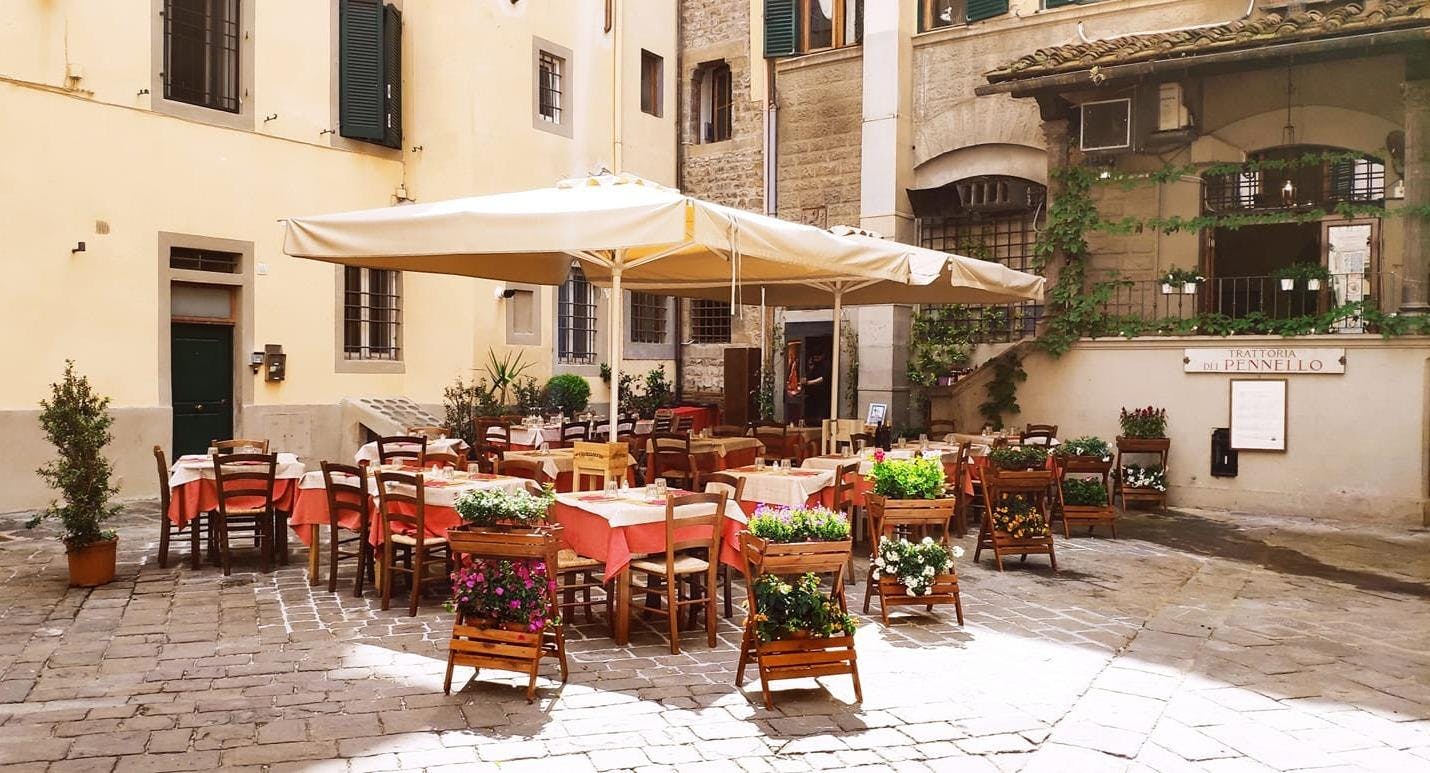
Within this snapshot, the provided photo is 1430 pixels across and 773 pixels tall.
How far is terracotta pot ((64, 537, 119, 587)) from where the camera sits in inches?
280

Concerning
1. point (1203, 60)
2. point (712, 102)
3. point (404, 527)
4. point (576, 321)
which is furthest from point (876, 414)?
point (404, 527)

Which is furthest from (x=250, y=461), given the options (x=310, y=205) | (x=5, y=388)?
(x=310, y=205)

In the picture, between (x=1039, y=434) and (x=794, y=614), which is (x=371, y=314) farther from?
(x=794, y=614)

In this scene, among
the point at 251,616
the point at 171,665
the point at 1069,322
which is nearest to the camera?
the point at 171,665

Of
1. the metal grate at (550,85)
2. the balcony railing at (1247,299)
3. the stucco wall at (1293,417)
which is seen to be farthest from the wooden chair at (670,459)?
the metal grate at (550,85)

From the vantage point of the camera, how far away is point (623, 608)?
5.89 m

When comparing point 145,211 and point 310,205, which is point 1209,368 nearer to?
point 310,205

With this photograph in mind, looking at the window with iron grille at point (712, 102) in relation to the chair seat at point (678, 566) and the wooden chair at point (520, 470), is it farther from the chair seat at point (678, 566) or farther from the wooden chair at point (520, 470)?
the chair seat at point (678, 566)

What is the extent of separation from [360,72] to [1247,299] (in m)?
12.3

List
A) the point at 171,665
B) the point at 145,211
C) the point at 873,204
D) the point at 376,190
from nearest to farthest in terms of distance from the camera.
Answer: the point at 171,665
the point at 145,211
the point at 376,190
the point at 873,204

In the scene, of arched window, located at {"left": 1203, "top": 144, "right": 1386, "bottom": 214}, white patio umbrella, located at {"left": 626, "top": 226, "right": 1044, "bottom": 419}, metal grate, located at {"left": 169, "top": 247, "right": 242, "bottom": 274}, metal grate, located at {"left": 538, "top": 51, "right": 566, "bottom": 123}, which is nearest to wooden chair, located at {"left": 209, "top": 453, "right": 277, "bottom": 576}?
white patio umbrella, located at {"left": 626, "top": 226, "right": 1044, "bottom": 419}

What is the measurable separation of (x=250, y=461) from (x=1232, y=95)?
12516mm

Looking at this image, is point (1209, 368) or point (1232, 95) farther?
point (1232, 95)

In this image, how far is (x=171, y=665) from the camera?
17.5 feet
